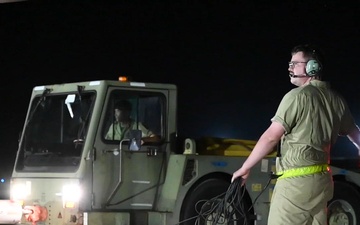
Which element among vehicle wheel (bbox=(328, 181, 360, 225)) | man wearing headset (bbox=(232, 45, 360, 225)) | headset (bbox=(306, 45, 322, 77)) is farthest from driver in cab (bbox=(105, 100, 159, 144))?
headset (bbox=(306, 45, 322, 77))

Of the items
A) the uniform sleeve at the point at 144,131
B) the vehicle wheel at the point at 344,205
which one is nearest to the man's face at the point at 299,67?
the uniform sleeve at the point at 144,131

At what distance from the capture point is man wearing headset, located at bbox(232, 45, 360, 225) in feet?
16.1

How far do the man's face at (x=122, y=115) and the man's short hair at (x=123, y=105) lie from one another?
0.09 ft

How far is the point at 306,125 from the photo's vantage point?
4973mm

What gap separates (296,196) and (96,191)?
4216 millimetres

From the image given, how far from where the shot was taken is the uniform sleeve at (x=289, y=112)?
4918 mm

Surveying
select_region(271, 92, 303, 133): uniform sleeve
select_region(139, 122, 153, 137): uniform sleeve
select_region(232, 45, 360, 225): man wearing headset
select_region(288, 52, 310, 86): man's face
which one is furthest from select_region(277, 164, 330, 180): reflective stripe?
select_region(139, 122, 153, 137): uniform sleeve

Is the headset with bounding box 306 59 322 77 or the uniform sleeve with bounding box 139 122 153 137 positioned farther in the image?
the uniform sleeve with bounding box 139 122 153 137

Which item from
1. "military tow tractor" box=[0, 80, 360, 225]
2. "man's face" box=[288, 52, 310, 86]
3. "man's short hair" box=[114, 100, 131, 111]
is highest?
"man's face" box=[288, 52, 310, 86]

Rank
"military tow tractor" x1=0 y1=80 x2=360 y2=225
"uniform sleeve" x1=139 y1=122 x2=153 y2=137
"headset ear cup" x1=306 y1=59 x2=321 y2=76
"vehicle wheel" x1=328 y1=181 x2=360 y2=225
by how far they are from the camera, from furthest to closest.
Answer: "vehicle wheel" x1=328 y1=181 x2=360 y2=225 < "uniform sleeve" x1=139 y1=122 x2=153 y2=137 < "military tow tractor" x1=0 y1=80 x2=360 y2=225 < "headset ear cup" x1=306 y1=59 x2=321 y2=76

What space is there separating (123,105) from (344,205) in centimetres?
337

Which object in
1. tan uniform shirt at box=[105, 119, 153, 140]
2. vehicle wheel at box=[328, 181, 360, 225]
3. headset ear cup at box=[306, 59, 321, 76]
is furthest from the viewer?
vehicle wheel at box=[328, 181, 360, 225]

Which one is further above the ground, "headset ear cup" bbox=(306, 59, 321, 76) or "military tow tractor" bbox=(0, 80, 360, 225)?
"headset ear cup" bbox=(306, 59, 321, 76)

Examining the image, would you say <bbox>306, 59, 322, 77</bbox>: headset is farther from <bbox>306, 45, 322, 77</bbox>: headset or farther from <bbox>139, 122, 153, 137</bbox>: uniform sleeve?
<bbox>139, 122, 153, 137</bbox>: uniform sleeve
